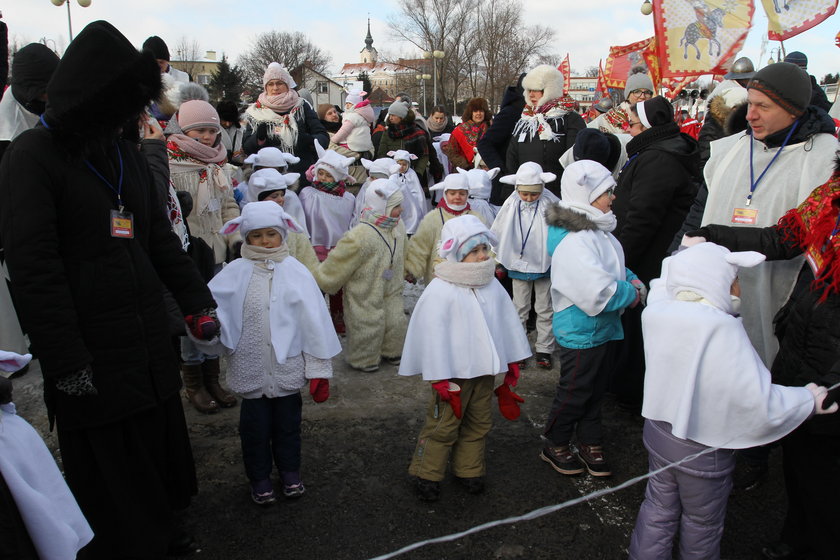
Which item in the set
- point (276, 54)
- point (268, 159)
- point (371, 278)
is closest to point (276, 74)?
point (268, 159)

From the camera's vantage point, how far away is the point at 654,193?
4027 mm

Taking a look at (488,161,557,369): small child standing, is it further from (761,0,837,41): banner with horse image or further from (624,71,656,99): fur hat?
(624,71,656,99): fur hat

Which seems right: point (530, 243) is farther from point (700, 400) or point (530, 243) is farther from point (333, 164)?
point (700, 400)

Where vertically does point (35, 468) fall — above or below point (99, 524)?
above

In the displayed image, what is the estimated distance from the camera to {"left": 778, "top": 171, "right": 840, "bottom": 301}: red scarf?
8.38ft

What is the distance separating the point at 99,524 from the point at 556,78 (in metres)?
5.25

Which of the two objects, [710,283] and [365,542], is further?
[365,542]

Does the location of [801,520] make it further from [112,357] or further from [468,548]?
[112,357]

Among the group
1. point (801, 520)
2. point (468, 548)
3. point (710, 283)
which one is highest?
point (710, 283)

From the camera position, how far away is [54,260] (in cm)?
223

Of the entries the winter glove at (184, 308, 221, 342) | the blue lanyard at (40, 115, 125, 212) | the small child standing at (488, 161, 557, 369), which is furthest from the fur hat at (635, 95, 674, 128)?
the blue lanyard at (40, 115, 125, 212)

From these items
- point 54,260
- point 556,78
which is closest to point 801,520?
point 54,260

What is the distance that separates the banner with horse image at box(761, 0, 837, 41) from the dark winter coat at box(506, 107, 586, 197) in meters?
1.72

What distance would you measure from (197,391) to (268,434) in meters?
1.31
